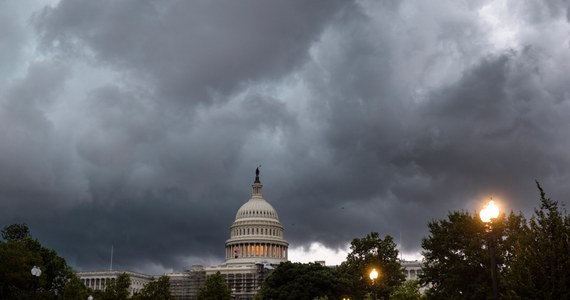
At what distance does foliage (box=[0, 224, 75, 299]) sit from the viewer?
89250 mm

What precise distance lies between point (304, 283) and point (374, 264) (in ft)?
61.0

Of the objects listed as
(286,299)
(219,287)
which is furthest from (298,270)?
(219,287)

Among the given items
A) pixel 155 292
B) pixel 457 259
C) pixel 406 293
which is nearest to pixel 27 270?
pixel 155 292

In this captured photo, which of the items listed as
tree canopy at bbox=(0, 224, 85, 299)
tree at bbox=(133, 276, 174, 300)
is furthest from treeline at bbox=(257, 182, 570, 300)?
tree canopy at bbox=(0, 224, 85, 299)

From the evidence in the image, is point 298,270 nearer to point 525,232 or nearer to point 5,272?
point 5,272

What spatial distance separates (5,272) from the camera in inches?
3536

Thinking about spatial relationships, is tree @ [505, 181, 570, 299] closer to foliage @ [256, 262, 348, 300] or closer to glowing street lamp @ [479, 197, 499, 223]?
glowing street lamp @ [479, 197, 499, 223]

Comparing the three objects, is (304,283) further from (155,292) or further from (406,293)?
(406,293)

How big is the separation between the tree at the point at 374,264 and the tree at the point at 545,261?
6645 cm

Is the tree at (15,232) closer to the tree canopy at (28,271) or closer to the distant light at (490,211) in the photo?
the tree canopy at (28,271)

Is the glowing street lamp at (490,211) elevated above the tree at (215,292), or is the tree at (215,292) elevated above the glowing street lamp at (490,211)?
the tree at (215,292)

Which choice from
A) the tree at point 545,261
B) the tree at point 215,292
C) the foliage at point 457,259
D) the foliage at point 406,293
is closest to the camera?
the tree at point 545,261

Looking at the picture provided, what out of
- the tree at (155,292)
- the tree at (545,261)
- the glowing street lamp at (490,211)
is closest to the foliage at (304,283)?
the tree at (155,292)

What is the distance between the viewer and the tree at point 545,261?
108 ft
